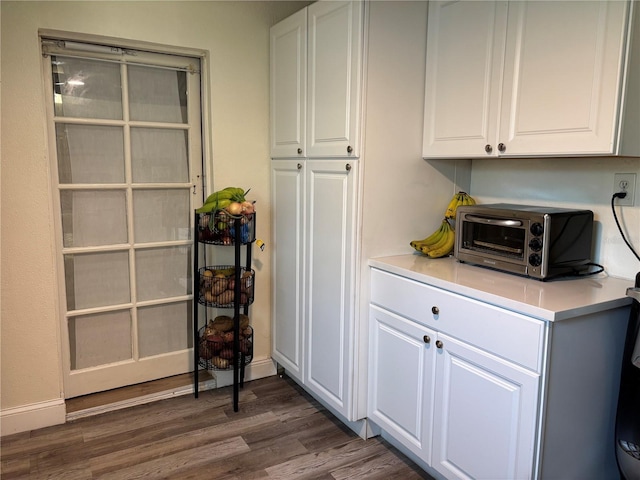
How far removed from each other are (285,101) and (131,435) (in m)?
1.93

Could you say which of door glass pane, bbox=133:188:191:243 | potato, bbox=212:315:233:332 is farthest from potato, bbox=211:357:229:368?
door glass pane, bbox=133:188:191:243

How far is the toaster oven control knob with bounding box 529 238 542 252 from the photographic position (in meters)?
1.89

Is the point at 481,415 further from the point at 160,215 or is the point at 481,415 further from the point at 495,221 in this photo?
the point at 160,215

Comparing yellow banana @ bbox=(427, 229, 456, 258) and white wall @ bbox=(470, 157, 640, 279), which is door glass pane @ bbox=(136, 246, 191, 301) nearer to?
yellow banana @ bbox=(427, 229, 456, 258)

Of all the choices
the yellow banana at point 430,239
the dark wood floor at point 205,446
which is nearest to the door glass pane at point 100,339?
the dark wood floor at point 205,446

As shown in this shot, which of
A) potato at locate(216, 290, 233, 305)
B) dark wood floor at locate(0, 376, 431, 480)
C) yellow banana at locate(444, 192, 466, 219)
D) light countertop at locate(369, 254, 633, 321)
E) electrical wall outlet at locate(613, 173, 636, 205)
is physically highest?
electrical wall outlet at locate(613, 173, 636, 205)

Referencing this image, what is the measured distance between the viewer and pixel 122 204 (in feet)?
9.03

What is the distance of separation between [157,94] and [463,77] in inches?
64.8

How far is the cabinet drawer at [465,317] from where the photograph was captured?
160 centimetres

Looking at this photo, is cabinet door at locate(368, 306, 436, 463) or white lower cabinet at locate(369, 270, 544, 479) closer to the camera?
white lower cabinet at locate(369, 270, 544, 479)

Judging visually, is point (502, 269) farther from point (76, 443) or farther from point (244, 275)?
point (76, 443)

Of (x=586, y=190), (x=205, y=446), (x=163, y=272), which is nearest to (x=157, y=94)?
(x=163, y=272)

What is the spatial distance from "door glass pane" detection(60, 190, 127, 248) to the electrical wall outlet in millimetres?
2391

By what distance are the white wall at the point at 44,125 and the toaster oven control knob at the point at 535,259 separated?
1.64m
